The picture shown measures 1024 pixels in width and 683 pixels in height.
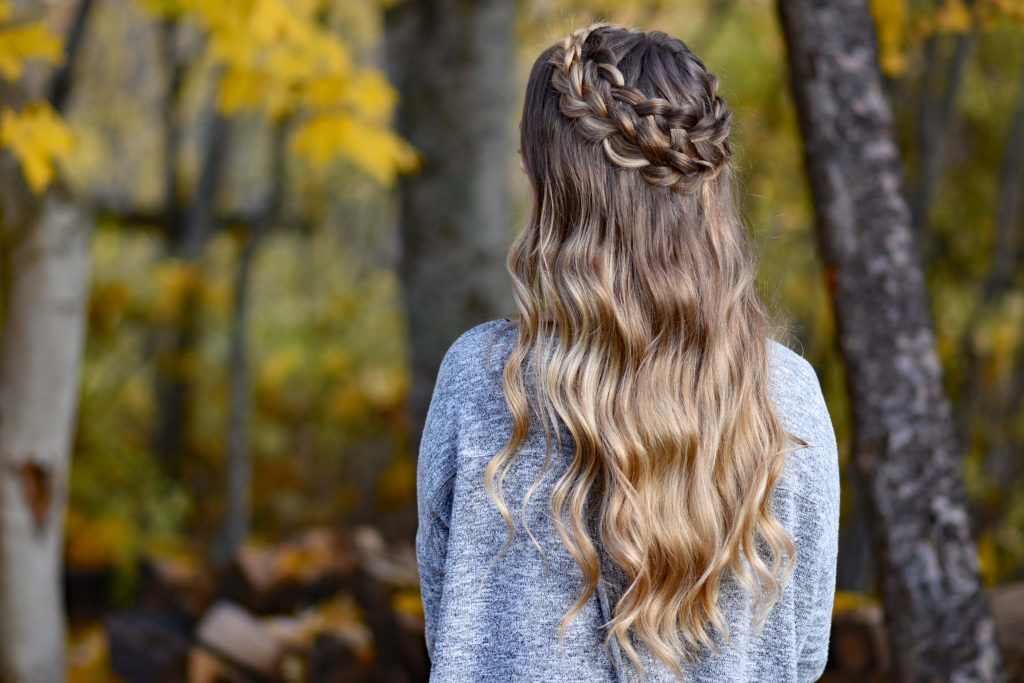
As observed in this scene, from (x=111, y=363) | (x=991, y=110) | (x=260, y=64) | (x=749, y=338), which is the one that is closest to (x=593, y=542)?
(x=749, y=338)

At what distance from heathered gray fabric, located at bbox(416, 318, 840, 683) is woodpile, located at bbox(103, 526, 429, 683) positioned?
6.48ft

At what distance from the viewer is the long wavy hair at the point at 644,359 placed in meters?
1.48

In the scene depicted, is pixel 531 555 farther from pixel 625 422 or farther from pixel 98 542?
pixel 98 542

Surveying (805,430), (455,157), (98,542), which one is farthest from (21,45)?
(98,542)

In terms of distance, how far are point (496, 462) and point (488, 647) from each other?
12.4 inches

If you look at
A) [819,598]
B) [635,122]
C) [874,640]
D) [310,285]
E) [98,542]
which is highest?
[310,285]

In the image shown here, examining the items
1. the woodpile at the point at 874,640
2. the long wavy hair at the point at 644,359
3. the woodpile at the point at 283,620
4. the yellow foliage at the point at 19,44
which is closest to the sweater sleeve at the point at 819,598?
the long wavy hair at the point at 644,359

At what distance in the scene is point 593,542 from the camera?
5.01ft

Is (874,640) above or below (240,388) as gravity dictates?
below

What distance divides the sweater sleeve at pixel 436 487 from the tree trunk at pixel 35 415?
2299 millimetres

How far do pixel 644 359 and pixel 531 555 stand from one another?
0.35 m

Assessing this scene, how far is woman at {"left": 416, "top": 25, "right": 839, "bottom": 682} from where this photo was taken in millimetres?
1489

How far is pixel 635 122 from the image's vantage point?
146cm

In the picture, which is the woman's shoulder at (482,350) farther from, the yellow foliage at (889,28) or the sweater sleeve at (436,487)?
the yellow foliage at (889,28)
